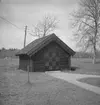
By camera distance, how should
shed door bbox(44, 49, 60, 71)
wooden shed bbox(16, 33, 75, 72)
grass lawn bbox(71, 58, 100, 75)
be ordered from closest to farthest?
wooden shed bbox(16, 33, 75, 72), grass lawn bbox(71, 58, 100, 75), shed door bbox(44, 49, 60, 71)

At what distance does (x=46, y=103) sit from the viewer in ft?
19.4

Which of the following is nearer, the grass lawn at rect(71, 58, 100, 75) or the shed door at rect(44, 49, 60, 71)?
the grass lawn at rect(71, 58, 100, 75)

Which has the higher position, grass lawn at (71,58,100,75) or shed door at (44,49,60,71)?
shed door at (44,49,60,71)

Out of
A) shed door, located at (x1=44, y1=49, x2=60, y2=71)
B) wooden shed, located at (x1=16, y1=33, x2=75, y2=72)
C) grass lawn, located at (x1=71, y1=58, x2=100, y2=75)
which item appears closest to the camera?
wooden shed, located at (x1=16, y1=33, x2=75, y2=72)

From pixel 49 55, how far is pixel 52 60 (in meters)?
0.81

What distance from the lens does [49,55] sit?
20156 millimetres

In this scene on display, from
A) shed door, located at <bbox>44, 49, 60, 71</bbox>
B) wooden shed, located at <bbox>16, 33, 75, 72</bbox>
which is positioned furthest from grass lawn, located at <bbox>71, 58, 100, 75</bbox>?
shed door, located at <bbox>44, 49, 60, 71</bbox>

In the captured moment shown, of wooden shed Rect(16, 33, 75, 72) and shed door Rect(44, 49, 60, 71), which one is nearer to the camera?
wooden shed Rect(16, 33, 75, 72)

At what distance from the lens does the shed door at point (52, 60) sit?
788 inches

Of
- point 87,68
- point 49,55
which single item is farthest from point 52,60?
point 87,68

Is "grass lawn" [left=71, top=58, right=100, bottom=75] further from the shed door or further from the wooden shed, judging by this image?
the shed door

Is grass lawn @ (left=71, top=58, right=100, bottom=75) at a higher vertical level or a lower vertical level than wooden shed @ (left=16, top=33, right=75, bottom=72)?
lower

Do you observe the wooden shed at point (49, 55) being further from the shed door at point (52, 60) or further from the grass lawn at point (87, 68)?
the grass lawn at point (87, 68)

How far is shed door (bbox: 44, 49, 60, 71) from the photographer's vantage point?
20.0 meters
